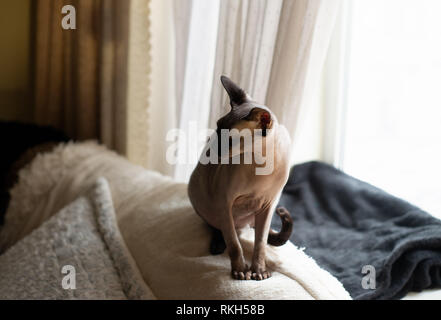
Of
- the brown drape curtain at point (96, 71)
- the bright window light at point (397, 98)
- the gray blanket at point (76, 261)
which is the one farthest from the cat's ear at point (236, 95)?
the brown drape curtain at point (96, 71)

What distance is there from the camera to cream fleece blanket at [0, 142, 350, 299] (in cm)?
72

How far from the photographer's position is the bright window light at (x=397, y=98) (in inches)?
42.9

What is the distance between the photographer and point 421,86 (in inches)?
44.0

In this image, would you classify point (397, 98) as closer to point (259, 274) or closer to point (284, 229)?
point (284, 229)

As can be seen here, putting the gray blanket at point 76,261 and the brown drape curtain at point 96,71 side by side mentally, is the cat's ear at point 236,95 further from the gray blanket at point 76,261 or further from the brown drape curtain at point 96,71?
the brown drape curtain at point 96,71

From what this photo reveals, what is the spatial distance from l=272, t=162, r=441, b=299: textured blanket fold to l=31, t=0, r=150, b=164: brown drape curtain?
658mm

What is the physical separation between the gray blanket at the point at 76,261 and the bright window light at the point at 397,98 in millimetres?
796

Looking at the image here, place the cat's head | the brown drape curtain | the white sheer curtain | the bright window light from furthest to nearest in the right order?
the brown drape curtain < the bright window light < the white sheer curtain < the cat's head

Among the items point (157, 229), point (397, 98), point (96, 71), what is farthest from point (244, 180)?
point (96, 71)

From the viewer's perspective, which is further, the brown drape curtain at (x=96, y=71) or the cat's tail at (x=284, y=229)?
the brown drape curtain at (x=96, y=71)

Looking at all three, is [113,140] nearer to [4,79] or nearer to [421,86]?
[4,79]

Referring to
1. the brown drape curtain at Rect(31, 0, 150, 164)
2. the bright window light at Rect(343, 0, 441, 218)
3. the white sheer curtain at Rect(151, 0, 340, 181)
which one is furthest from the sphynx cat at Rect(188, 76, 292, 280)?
the brown drape curtain at Rect(31, 0, 150, 164)

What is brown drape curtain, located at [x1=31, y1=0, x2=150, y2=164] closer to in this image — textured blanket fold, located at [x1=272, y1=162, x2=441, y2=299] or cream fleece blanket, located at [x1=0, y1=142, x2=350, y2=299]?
cream fleece blanket, located at [x1=0, y1=142, x2=350, y2=299]
